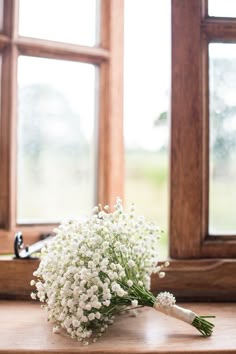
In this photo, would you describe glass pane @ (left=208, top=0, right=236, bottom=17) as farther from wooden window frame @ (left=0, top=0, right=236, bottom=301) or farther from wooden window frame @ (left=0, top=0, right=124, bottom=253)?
wooden window frame @ (left=0, top=0, right=124, bottom=253)

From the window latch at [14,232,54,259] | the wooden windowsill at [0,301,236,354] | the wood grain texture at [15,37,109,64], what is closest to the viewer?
the wooden windowsill at [0,301,236,354]

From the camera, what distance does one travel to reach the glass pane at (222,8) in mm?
1208

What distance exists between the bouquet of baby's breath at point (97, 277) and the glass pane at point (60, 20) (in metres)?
0.58

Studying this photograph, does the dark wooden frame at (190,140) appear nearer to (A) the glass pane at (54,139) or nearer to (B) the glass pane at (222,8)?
(B) the glass pane at (222,8)

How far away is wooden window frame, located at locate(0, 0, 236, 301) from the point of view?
1.15 meters

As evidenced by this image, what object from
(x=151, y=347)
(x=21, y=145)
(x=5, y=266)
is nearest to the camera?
(x=151, y=347)

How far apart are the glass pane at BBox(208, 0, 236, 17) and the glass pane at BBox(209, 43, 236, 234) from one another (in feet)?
0.26

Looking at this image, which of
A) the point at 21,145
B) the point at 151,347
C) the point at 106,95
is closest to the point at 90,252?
the point at 151,347

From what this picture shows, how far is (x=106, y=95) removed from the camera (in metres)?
1.34

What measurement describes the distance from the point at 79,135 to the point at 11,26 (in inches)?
13.5

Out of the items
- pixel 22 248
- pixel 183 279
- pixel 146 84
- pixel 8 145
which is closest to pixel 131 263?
pixel 183 279

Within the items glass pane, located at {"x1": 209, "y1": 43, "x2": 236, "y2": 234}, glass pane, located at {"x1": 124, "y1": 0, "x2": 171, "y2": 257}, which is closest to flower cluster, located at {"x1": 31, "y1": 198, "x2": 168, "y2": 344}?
glass pane, located at {"x1": 209, "y1": 43, "x2": 236, "y2": 234}

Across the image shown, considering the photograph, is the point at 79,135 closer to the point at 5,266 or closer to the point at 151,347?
the point at 5,266

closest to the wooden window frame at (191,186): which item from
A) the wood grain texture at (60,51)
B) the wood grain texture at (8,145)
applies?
the wood grain texture at (8,145)
